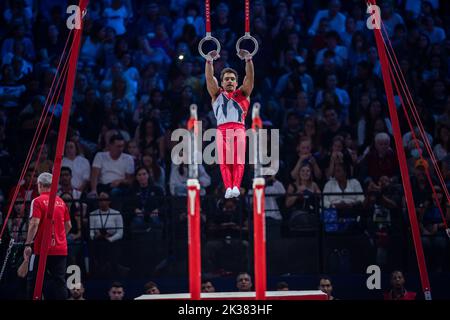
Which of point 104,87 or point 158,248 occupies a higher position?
point 104,87

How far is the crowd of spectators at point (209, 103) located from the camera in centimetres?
1186

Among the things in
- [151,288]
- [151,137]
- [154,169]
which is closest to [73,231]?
[154,169]

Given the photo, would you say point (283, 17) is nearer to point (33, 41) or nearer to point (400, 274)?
point (33, 41)

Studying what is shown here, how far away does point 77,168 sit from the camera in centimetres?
1232

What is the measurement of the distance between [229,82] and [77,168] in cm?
352

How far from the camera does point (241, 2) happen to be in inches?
578

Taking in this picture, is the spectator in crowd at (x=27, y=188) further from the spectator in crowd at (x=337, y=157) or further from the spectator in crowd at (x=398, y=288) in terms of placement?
the spectator in crowd at (x=398, y=288)

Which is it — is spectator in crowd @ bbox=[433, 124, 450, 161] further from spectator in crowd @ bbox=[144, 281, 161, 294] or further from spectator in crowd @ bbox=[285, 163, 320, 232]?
spectator in crowd @ bbox=[144, 281, 161, 294]

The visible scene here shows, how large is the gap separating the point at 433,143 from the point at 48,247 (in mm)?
5865

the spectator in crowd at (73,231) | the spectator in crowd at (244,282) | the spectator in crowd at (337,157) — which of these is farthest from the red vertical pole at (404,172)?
the spectator in crowd at (73,231)

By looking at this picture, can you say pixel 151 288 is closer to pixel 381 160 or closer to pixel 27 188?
pixel 27 188

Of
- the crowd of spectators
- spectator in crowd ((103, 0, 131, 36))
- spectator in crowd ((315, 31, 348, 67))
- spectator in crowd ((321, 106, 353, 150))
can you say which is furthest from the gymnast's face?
spectator in crowd ((103, 0, 131, 36))

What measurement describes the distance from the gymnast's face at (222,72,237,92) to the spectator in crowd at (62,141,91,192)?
3402 millimetres

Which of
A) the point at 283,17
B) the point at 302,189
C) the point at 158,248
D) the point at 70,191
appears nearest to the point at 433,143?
the point at 302,189
